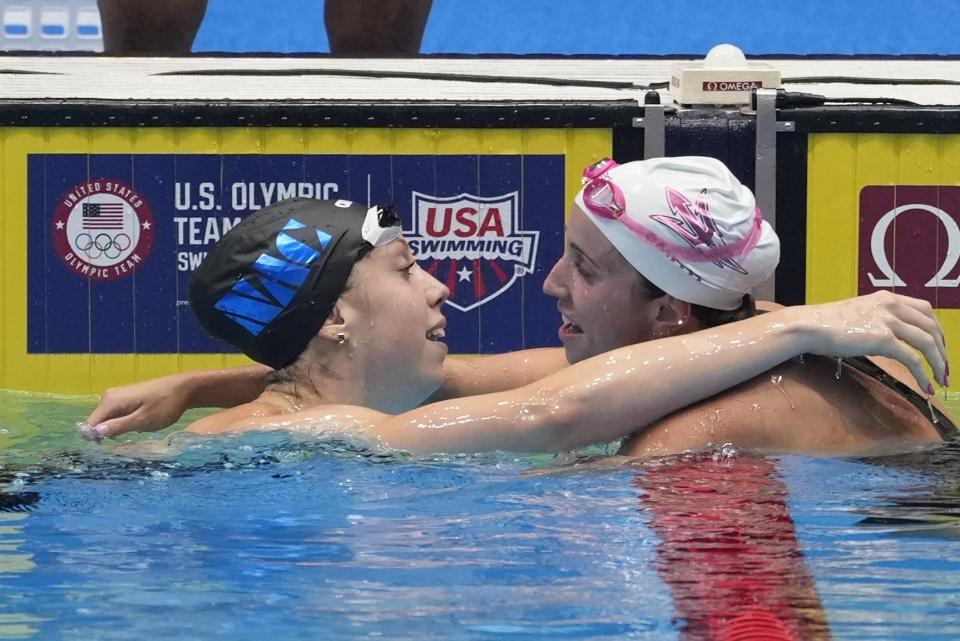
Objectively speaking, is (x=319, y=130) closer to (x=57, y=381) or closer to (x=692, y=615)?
(x=57, y=381)

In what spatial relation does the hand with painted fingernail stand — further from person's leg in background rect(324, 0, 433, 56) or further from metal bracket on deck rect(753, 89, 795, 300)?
person's leg in background rect(324, 0, 433, 56)

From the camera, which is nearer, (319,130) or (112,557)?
(112,557)

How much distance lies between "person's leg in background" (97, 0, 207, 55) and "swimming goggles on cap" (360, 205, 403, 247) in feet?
9.91

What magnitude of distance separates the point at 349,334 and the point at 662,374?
2.73 ft

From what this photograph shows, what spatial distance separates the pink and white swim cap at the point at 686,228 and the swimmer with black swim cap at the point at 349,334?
12 cm

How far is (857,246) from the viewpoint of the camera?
5.39 m

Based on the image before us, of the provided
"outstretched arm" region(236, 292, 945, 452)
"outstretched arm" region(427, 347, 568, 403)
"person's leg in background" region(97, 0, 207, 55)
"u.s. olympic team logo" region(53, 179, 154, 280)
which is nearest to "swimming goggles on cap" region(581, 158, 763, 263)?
"outstretched arm" region(236, 292, 945, 452)

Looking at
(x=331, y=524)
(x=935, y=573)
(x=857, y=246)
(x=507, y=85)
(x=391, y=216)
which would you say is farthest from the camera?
(x=507, y=85)

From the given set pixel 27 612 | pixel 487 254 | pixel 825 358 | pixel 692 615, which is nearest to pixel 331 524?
pixel 27 612

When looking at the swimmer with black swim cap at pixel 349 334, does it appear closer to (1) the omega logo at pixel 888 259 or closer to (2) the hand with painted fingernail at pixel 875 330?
(2) the hand with painted fingernail at pixel 875 330

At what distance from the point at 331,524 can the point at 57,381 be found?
2.60 meters

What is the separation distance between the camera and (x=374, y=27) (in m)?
6.62

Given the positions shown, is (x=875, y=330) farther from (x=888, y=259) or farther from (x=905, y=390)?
(x=888, y=259)

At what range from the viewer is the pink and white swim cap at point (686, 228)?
320 cm
